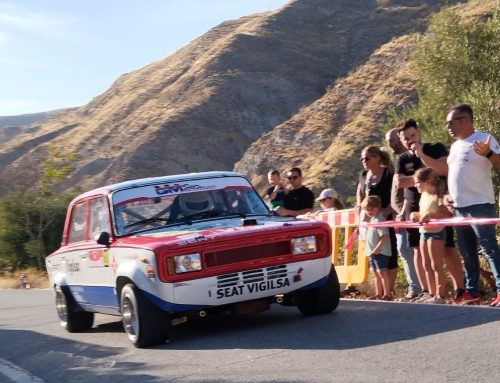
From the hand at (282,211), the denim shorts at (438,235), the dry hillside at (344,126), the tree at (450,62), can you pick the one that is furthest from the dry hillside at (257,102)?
the denim shorts at (438,235)

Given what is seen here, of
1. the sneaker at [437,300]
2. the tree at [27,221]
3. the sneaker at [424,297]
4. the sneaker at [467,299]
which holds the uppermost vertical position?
the sneaker at [467,299]

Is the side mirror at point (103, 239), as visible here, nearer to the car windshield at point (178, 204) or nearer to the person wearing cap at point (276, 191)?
the car windshield at point (178, 204)

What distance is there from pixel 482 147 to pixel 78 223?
187 inches

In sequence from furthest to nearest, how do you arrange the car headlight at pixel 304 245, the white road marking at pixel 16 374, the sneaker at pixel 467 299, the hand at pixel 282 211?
the hand at pixel 282 211 < the sneaker at pixel 467 299 < the car headlight at pixel 304 245 < the white road marking at pixel 16 374

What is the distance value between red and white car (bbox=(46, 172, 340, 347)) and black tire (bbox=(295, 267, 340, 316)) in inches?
0.4

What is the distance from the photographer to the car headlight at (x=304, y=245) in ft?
28.2

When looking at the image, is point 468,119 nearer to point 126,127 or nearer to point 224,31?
point 126,127

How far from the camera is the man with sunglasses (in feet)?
41.9

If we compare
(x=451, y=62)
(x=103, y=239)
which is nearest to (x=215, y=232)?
(x=103, y=239)

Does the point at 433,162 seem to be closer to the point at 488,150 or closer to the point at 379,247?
the point at 488,150

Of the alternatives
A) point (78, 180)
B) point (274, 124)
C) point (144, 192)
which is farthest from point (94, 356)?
point (274, 124)

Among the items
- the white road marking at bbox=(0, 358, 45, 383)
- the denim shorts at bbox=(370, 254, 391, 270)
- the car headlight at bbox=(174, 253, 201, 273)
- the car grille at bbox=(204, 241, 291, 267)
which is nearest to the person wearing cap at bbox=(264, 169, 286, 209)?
the denim shorts at bbox=(370, 254, 391, 270)

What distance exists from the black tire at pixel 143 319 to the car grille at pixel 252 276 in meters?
0.64

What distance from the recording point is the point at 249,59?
299ft
